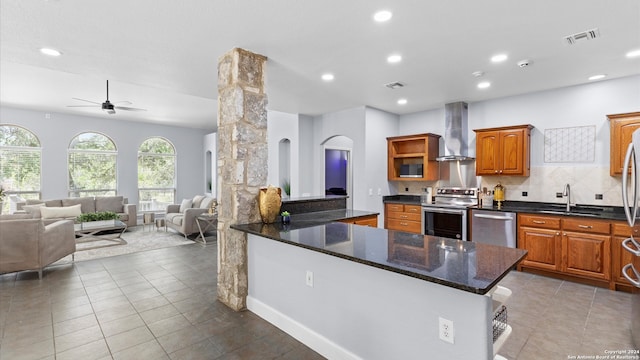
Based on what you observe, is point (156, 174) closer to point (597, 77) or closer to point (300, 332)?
point (300, 332)

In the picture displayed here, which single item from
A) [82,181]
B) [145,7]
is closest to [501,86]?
[145,7]

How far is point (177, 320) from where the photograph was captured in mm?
2811

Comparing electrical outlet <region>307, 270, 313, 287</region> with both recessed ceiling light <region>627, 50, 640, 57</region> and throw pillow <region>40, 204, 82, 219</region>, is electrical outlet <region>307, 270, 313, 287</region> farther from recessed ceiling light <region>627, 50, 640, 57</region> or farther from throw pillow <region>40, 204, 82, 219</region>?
throw pillow <region>40, 204, 82, 219</region>

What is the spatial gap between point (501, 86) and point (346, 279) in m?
3.77

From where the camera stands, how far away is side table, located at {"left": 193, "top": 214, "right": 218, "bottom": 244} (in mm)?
6156

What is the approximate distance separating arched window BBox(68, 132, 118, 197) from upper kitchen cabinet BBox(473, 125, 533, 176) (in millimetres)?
8827

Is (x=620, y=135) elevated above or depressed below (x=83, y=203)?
above

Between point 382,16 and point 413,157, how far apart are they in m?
3.70

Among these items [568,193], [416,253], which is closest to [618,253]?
[568,193]

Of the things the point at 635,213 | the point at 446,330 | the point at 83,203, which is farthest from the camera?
the point at 83,203

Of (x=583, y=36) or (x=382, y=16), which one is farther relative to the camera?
(x=583, y=36)

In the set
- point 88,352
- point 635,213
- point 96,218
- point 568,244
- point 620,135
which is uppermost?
point 620,135

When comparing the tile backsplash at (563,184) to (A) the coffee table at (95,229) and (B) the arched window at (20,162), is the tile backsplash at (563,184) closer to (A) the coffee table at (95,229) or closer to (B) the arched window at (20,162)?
(A) the coffee table at (95,229)

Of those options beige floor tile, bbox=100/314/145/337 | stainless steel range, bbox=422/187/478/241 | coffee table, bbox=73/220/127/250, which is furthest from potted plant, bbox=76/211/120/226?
stainless steel range, bbox=422/187/478/241
